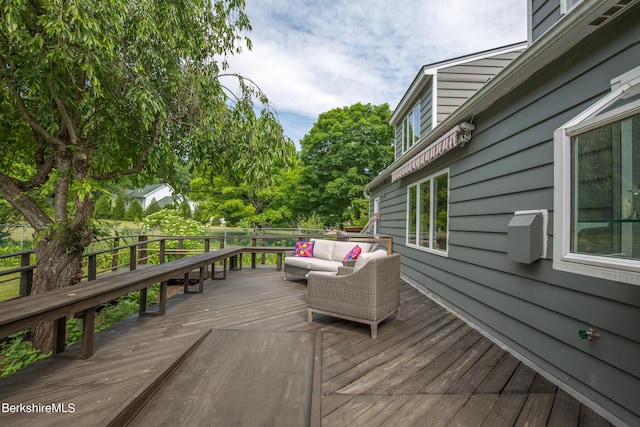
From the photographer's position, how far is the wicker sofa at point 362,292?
2891mm

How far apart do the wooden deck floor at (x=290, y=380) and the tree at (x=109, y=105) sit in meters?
1.63

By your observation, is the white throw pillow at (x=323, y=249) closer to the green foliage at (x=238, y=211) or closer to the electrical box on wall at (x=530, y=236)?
the electrical box on wall at (x=530, y=236)

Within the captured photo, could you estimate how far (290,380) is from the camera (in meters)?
2.13

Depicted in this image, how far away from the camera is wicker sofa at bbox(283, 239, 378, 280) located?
5001mm

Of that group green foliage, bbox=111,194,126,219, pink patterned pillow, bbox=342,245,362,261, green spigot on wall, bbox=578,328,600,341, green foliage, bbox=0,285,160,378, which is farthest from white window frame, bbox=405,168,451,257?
green foliage, bbox=111,194,126,219

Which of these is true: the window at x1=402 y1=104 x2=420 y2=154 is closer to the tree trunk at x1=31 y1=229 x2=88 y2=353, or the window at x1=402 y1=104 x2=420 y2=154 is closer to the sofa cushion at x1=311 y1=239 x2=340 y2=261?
the sofa cushion at x1=311 y1=239 x2=340 y2=261

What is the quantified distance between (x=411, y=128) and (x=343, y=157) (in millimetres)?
9734

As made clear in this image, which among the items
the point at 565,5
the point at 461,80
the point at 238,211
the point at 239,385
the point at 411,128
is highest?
the point at 461,80

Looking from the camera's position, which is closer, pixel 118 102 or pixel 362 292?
pixel 362 292

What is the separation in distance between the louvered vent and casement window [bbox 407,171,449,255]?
8.39 feet

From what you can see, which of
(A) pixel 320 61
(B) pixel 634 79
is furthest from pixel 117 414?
(A) pixel 320 61

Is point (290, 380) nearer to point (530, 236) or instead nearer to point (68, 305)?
point (68, 305)

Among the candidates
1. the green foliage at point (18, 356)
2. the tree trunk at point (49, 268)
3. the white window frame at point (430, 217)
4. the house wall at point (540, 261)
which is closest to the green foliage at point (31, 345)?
the green foliage at point (18, 356)

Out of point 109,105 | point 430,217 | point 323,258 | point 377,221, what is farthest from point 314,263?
point 377,221
